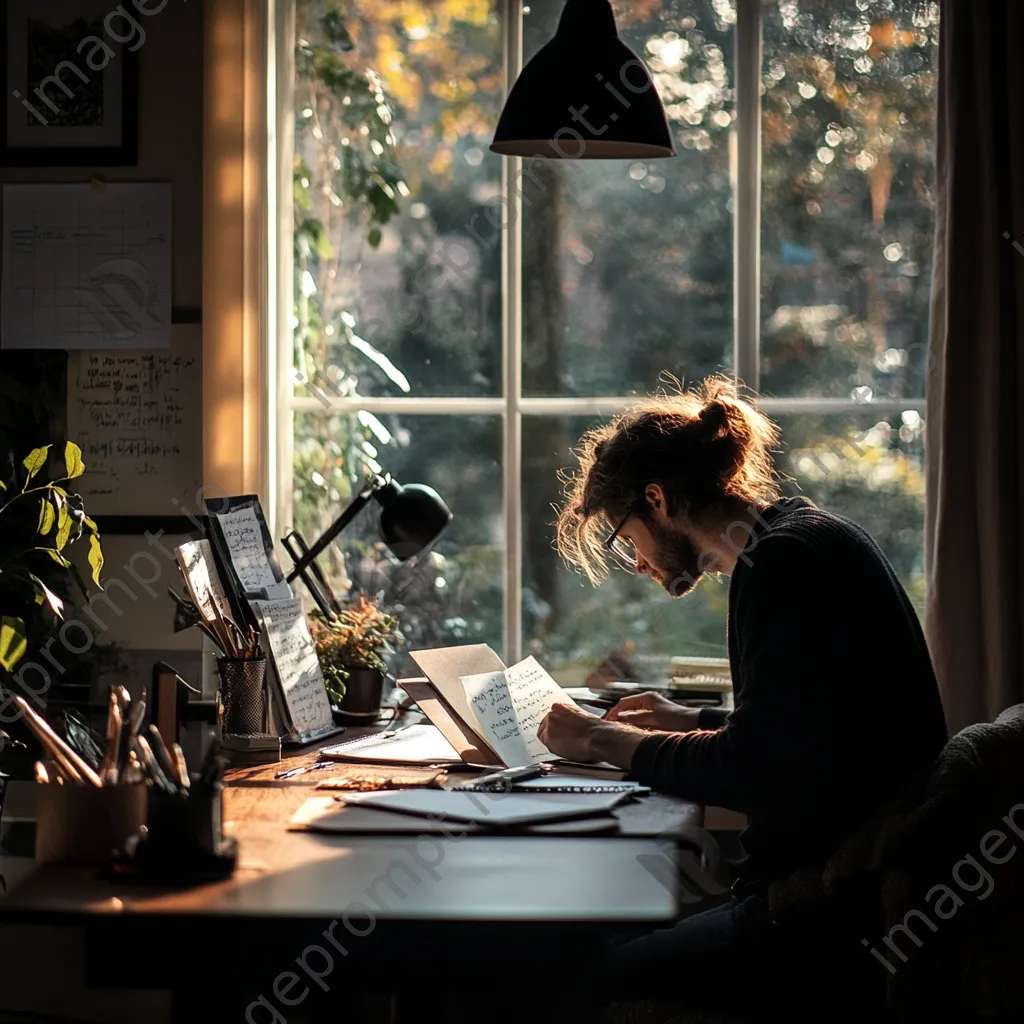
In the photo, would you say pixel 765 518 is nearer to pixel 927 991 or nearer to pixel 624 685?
pixel 927 991

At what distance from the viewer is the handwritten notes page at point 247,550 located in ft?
7.73

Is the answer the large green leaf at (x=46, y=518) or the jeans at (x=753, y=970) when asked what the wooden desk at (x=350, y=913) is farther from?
the large green leaf at (x=46, y=518)

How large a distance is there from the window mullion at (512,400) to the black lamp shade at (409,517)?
1.65 feet

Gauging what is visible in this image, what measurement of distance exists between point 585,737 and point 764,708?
35cm

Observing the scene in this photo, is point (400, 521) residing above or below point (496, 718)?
above

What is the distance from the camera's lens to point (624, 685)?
281cm

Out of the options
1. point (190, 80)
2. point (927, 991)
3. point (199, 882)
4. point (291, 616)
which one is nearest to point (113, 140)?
point (190, 80)

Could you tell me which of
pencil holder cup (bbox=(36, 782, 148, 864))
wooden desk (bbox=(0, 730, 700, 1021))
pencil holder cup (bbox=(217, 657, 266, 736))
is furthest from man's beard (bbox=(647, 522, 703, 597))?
pencil holder cup (bbox=(36, 782, 148, 864))

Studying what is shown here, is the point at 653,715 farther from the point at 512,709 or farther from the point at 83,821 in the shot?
the point at 83,821

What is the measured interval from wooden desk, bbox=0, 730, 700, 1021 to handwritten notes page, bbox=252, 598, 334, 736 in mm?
667

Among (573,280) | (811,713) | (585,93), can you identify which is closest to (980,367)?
Result: (573,280)

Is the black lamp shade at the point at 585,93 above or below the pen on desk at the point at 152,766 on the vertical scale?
above

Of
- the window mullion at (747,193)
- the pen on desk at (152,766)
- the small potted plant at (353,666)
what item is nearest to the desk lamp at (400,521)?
the small potted plant at (353,666)

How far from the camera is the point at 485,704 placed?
85.2 inches
